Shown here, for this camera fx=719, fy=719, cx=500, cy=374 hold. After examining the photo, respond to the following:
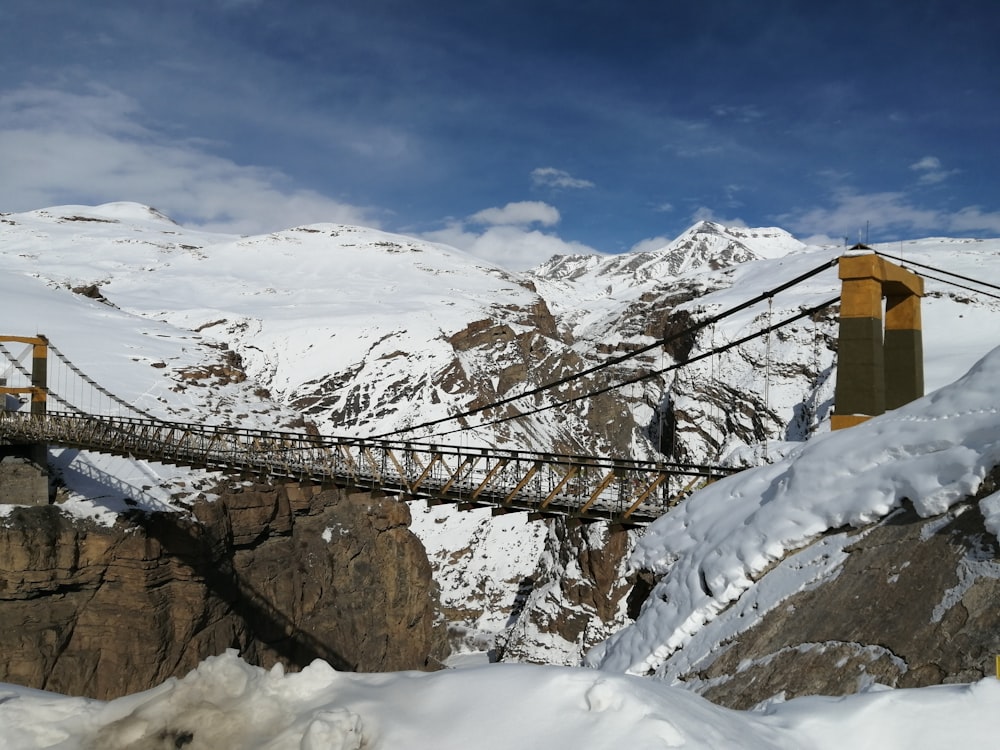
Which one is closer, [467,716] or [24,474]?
[467,716]

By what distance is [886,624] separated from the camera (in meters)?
4.69

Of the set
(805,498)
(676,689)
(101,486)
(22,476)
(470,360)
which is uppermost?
(470,360)

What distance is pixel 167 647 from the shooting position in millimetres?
23984

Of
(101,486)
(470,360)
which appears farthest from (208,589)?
(470,360)

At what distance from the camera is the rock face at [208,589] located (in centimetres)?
2180

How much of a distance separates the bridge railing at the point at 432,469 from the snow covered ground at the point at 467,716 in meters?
7.83

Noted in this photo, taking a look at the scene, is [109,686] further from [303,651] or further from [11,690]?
[11,690]

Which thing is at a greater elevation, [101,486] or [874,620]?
[874,620]

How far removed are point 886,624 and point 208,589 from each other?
2486 centimetres

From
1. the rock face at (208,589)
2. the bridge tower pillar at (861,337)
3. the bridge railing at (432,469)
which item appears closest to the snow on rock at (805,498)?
the bridge tower pillar at (861,337)

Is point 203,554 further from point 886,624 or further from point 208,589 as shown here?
point 886,624

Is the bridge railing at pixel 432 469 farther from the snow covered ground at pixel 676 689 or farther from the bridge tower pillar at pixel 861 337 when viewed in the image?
the snow covered ground at pixel 676 689

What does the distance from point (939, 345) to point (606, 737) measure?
32.7m

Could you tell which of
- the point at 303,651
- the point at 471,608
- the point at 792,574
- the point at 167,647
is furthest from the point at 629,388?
the point at 792,574
